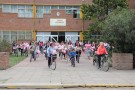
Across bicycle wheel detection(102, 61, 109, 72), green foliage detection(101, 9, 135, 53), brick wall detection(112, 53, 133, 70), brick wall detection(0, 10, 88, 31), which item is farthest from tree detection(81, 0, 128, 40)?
bicycle wheel detection(102, 61, 109, 72)

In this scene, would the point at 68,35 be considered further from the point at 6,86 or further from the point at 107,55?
the point at 6,86

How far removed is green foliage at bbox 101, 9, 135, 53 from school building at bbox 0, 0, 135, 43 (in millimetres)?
35814

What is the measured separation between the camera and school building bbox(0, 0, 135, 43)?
195ft

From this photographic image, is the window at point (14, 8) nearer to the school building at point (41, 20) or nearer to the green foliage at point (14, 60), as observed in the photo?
the school building at point (41, 20)

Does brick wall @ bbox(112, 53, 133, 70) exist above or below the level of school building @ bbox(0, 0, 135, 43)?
below

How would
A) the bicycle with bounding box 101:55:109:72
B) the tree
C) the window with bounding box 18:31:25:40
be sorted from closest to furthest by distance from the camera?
1. the bicycle with bounding box 101:55:109:72
2. the tree
3. the window with bounding box 18:31:25:40

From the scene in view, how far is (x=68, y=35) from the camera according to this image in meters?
60.6

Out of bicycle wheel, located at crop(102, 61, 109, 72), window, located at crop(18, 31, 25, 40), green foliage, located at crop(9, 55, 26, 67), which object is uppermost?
window, located at crop(18, 31, 25, 40)

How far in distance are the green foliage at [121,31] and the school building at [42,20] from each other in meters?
35.8

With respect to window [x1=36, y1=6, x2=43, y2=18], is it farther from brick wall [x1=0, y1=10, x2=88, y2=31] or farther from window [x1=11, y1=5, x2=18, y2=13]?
window [x1=11, y1=5, x2=18, y2=13]

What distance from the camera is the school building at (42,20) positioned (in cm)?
5950

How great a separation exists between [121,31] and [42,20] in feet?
125

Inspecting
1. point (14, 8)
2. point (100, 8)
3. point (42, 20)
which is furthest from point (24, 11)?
point (100, 8)

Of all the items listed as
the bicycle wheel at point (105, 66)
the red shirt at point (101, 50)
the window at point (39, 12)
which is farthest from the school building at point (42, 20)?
the bicycle wheel at point (105, 66)
